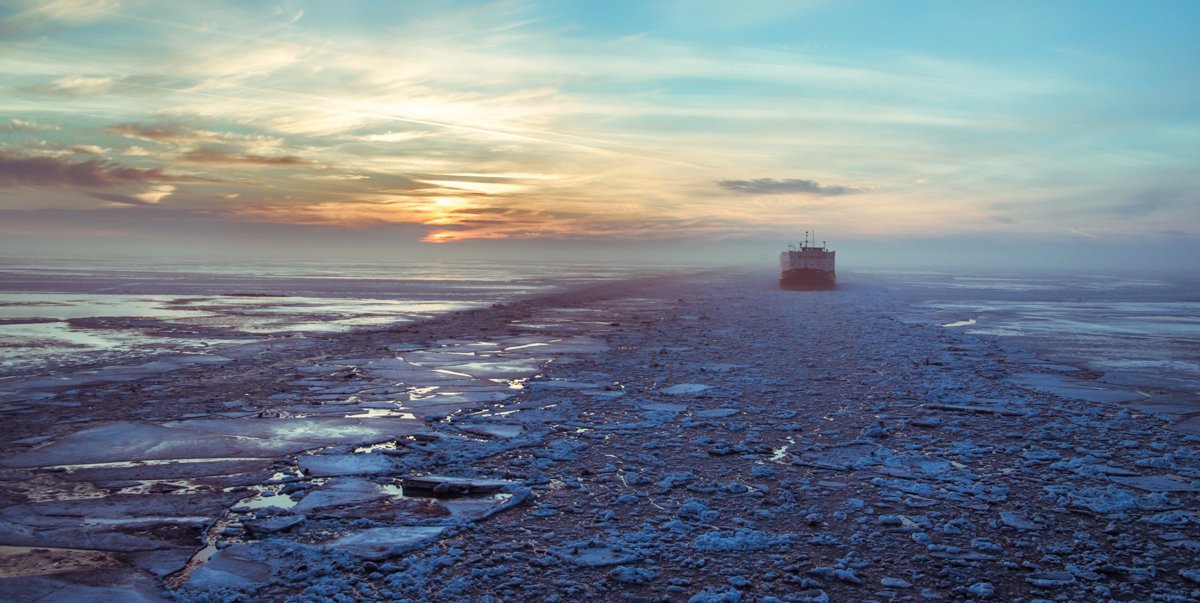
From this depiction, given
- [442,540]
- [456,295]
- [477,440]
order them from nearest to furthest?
[442,540] → [477,440] → [456,295]

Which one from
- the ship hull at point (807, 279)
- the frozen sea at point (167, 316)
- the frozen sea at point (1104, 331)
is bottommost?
the frozen sea at point (1104, 331)

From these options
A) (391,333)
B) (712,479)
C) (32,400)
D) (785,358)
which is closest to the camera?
(712,479)

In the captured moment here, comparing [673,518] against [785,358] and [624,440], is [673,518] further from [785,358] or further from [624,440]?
[785,358]

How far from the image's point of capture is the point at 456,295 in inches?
1275

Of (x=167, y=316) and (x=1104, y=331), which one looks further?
(x=167, y=316)

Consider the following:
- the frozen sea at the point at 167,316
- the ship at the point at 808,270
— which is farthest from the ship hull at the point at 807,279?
the frozen sea at the point at 167,316

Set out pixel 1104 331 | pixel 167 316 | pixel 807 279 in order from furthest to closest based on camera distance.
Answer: pixel 807 279
pixel 167 316
pixel 1104 331

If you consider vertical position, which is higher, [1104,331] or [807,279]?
[807,279]

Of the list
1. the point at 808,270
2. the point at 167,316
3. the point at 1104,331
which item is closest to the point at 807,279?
the point at 808,270

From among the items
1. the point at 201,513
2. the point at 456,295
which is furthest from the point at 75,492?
the point at 456,295

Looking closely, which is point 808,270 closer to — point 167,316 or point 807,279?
point 807,279

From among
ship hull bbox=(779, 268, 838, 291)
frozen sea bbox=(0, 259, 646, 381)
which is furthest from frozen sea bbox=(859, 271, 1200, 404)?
frozen sea bbox=(0, 259, 646, 381)

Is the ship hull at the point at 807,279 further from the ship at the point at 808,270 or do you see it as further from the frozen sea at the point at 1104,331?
the frozen sea at the point at 1104,331

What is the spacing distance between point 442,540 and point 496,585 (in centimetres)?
74
